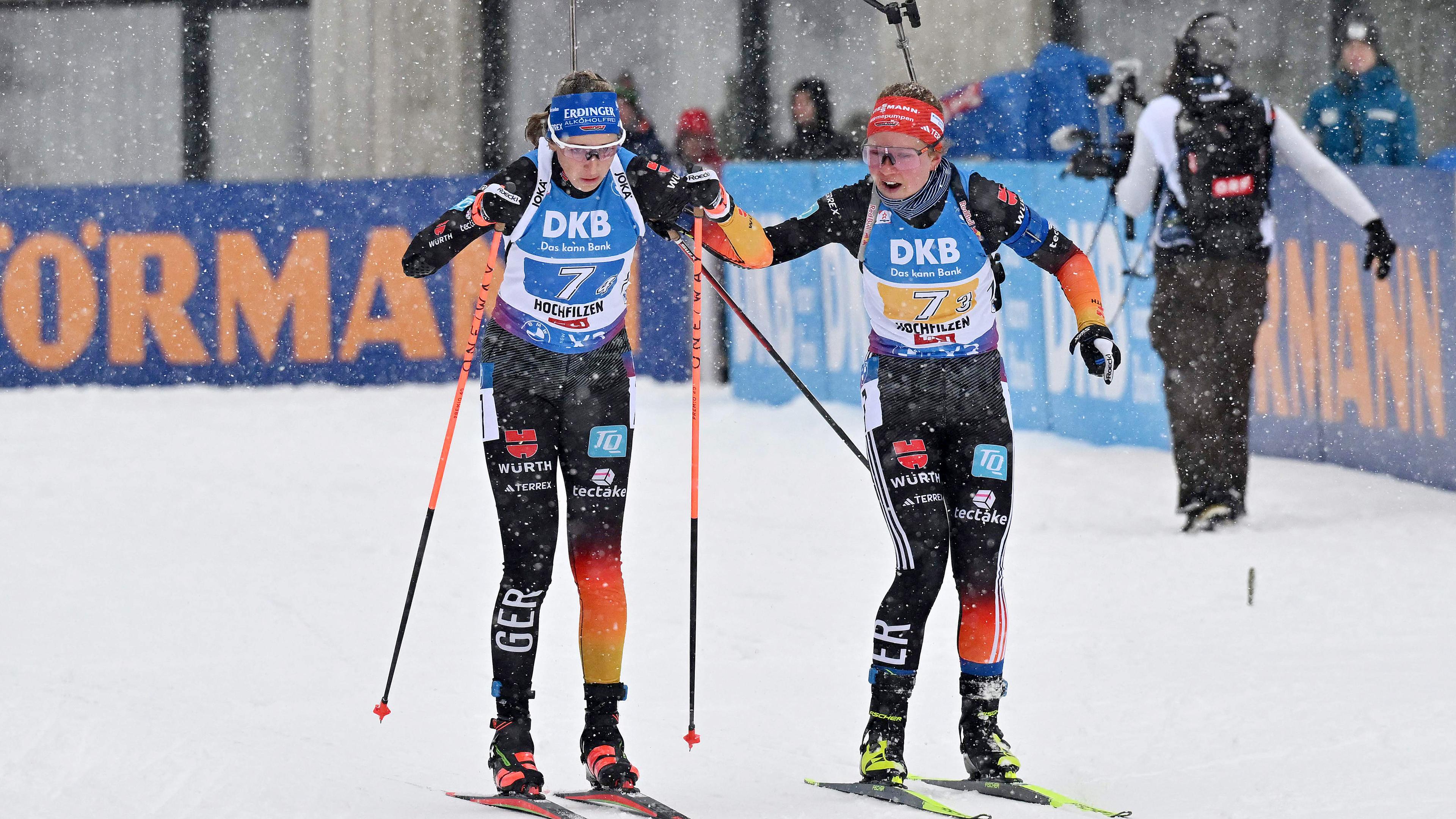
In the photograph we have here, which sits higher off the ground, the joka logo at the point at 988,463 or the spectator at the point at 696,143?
the spectator at the point at 696,143

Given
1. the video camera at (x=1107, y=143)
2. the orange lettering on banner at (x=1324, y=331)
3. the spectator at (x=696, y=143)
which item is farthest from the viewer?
the spectator at (x=696, y=143)

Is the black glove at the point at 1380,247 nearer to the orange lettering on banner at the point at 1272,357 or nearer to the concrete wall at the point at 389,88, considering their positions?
the orange lettering on banner at the point at 1272,357

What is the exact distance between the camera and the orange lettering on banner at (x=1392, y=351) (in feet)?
32.8

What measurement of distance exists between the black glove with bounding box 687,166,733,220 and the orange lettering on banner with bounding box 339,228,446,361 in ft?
30.4

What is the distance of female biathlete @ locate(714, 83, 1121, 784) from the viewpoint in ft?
17.4

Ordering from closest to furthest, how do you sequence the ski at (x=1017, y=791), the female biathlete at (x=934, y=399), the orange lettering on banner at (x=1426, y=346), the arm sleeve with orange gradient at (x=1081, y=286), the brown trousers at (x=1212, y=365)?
the ski at (x=1017, y=791)
the female biathlete at (x=934, y=399)
the arm sleeve with orange gradient at (x=1081, y=286)
the brown trousers at (x=1212, y=365)
the orange lettering on banner at (x=1426, y=346)

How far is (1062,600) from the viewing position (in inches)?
319

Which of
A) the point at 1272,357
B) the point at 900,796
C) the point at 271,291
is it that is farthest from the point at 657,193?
the point at 271,291

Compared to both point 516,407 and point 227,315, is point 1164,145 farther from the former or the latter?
point 227,315

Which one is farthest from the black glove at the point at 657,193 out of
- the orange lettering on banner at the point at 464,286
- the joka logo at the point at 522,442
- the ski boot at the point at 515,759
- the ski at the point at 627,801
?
the orange lettering on banner at the point at 464,286

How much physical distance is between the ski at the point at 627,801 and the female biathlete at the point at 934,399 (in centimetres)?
59

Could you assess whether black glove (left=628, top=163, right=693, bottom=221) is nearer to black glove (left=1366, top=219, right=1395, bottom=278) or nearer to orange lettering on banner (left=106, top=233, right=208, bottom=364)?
black glove (left=1366, top=219, right=1395, bottom=278)

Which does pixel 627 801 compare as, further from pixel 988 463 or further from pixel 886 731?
pixel 988 463

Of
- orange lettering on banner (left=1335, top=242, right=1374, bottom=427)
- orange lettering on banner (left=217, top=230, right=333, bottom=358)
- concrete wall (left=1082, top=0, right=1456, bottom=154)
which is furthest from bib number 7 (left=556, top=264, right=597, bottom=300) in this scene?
concrete wall (left=1082, top=0, right=1456, bottom=154)
